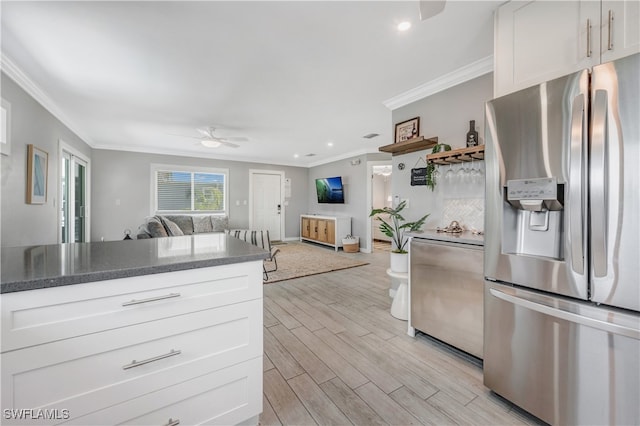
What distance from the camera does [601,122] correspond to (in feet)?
3.64

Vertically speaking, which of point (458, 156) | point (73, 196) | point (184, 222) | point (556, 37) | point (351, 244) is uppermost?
point (556, 37)

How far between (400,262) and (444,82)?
180 cm

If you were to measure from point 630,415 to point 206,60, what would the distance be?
3.33 m

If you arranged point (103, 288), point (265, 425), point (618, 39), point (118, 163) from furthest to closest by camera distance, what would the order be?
1. point (118, 163)
2. point (265, 425)
3. point (618, 39)
4. point (103, 288)

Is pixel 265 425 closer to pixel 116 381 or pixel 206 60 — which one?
pixel 116 381

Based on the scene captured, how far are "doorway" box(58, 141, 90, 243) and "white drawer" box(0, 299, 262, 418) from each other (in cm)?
376

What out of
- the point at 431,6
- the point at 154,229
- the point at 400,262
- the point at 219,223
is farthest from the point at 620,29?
the point at 219,223

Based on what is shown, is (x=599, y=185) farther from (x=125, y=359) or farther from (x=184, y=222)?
(x=184, y=222)

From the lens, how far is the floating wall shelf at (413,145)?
2549 mm

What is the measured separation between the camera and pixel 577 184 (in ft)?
3.84

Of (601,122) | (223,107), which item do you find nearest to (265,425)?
(601,122)

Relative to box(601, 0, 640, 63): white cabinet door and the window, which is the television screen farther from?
box(601, 0, 640, 63): white cabinet door

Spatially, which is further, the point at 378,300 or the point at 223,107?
the point at 223,107

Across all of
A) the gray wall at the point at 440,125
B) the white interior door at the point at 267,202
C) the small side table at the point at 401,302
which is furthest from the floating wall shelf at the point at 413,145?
the white interior door at the point at 267,202
